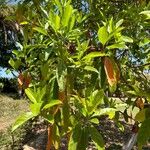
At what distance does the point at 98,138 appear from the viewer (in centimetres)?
154

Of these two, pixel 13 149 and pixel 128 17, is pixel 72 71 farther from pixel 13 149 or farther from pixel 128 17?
pixel 13 149

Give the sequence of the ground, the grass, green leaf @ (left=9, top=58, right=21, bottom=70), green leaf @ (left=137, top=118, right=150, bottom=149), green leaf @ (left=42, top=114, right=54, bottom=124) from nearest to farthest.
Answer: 1. green leaf @ (left=137, top=118, right=150, bottom=149)
2. green leaf @ (left=42, top=114, right=54, bottom=124)
3. green leaf @ (left=9, top=58, right=21, bottom=70)
4. the ground
5. the grass

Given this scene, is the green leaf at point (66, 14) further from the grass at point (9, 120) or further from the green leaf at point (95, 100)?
the grass at point (9, 120)

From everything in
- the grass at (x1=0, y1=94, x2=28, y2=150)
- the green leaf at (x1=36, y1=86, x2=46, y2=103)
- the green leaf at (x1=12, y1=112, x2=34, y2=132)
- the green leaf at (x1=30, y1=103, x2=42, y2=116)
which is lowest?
the grass at (x1=0, y1=94, x2=28, y2=150)

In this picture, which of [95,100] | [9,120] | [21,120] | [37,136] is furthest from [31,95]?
[9,120]

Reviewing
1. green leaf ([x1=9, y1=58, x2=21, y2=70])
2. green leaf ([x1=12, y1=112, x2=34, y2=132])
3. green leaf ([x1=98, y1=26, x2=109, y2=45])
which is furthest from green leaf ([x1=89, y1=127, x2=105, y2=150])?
green leaf ([x1=9, y1=58, x2=21, y2=70])

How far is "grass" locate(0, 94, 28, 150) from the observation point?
11.2m

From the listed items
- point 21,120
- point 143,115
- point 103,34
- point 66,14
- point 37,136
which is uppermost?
point 66,14

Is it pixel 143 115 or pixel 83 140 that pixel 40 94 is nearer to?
pixel 83 140

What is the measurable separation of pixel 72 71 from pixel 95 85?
0.40ft

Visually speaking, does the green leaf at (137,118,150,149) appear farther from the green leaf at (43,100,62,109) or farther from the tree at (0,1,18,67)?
the tree at (0,1,18,67)

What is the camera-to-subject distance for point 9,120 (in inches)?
590

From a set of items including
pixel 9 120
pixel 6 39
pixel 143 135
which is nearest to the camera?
pixel 143 135

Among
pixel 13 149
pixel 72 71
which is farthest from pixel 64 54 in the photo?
pixel 13 149
